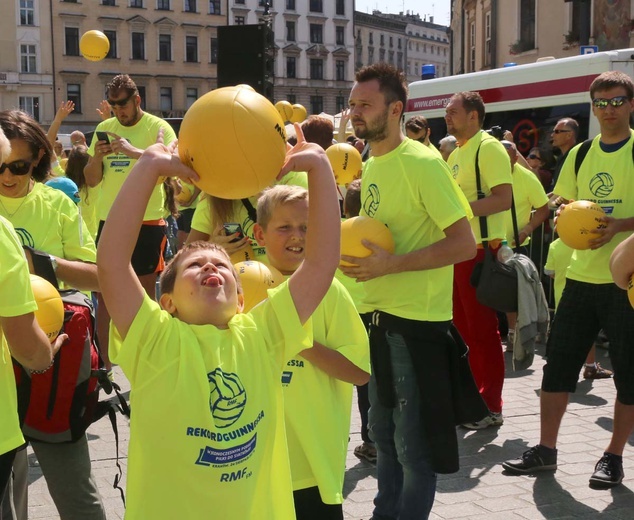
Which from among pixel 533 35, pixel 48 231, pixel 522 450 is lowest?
pixel 522 450

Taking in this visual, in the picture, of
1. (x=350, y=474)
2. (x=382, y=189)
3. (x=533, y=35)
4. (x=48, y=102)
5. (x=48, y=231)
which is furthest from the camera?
(x=48, y=102)

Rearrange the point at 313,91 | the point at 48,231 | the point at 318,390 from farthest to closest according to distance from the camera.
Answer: the point at 313,91
the point at 48,231
the point at 318,390

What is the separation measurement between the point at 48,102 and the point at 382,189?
Answer: 65708 mm

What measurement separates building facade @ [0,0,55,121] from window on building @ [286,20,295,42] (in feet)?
84.7

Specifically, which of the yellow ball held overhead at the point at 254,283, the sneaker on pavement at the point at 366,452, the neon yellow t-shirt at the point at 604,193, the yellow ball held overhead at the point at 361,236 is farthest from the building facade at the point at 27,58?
the yellow ball held overhead at the point at 254,283

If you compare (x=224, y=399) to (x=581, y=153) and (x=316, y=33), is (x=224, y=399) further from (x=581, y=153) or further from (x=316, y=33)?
(x=316, y=33)

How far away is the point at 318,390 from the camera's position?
10.4 ft

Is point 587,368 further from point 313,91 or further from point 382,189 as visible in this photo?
point 313,91

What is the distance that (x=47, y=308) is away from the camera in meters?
3.04

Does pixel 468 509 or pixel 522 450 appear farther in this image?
pixel 522 450

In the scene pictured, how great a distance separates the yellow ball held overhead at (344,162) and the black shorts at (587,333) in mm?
3058

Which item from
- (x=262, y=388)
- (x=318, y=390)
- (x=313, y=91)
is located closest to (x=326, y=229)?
(x=262, y=388)

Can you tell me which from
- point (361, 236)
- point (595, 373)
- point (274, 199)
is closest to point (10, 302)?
point (274, 199)

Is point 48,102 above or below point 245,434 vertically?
above
